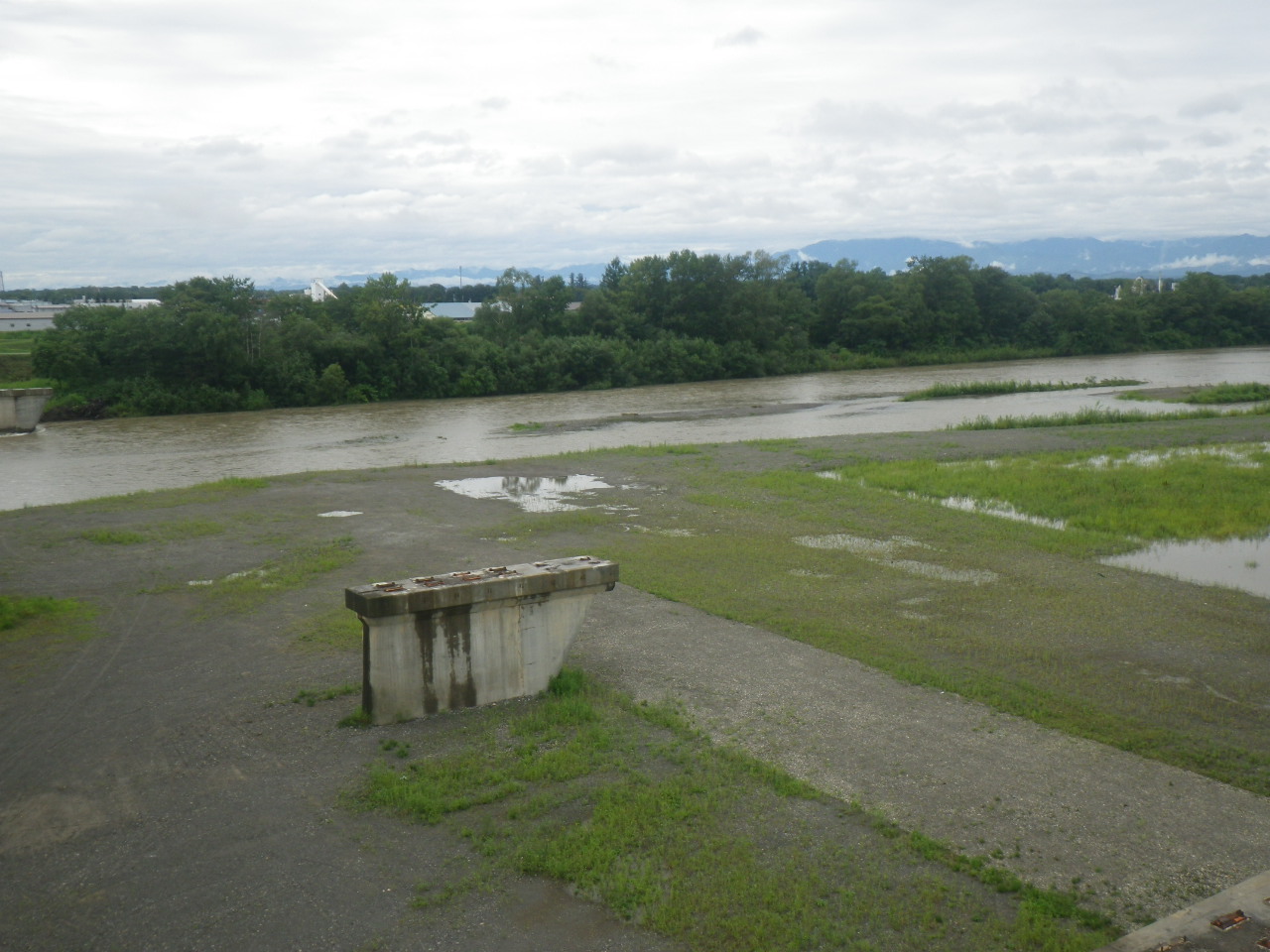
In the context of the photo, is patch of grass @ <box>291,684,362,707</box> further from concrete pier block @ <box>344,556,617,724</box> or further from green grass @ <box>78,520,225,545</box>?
green grass @ <box>78,520,225,545</box>

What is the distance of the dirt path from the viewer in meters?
4.85

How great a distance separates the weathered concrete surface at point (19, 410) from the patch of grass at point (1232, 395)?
4220 cm

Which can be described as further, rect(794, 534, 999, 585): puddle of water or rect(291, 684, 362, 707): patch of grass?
rect(794, 534, 999, 585): puddle of water

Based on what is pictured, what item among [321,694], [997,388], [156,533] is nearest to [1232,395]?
[997,388]

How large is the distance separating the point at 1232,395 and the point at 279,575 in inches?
1509

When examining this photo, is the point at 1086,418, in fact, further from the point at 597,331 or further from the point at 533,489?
the point at 597,331

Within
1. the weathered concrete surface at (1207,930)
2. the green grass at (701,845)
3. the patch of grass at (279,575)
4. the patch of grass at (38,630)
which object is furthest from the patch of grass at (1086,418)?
the weathered concrete surface at (1207,930)

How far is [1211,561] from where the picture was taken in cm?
1336

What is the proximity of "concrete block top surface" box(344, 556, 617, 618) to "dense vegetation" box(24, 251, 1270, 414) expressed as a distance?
39084 millimetres

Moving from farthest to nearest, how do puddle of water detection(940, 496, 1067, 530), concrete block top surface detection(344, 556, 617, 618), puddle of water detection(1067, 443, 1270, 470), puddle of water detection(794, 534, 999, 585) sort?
1. puddle of water detection(1067, 443, 1270, 470)
2. puddle of water detection(940, 496, 1067, 530)
3. puddle of water detection(794, 534, 999, 585)
4. concrete block top surface detection(344, 556, 617, 618)

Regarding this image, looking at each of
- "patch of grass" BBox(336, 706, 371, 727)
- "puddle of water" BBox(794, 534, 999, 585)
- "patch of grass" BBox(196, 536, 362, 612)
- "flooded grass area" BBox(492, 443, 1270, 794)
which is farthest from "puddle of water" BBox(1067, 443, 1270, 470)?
"patch of grass" BBox(336, 706, 371, 727)

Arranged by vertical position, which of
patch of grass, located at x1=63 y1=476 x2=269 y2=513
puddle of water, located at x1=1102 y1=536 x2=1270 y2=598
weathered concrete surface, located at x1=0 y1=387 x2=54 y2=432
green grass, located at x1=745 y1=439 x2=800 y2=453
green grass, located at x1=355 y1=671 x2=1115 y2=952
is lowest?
puddle of water, located at x1=1102 y1=536 x2=1270 y2=598

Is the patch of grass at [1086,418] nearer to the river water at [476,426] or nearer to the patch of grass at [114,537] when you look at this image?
the river water at [476,426]

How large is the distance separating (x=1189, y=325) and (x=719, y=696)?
80.1 m
